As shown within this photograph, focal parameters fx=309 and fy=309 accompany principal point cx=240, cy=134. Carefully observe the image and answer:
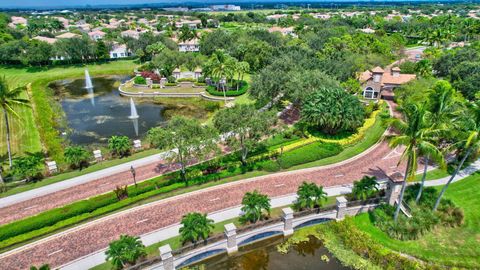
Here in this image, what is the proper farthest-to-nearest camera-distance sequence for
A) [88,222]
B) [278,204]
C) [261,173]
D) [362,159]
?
[362,159]
[261,173]
[278,204]
[88,222]

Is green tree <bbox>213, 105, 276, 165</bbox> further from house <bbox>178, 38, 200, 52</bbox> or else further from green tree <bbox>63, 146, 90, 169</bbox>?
house <bbox>178, 38, 200, 52</bbox>

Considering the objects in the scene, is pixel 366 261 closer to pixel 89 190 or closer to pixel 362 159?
pixel 362 159

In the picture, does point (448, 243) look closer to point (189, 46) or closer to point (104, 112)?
point (104, 112)

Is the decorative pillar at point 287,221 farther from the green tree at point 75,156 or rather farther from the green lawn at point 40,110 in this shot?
the green lawn at point 40,110

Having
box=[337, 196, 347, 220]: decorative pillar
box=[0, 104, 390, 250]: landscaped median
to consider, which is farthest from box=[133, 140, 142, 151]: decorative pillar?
box=[337, 196, 347, 220]: decorative pillar

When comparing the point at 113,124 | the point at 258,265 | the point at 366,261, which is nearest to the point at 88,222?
the point at 258,265
